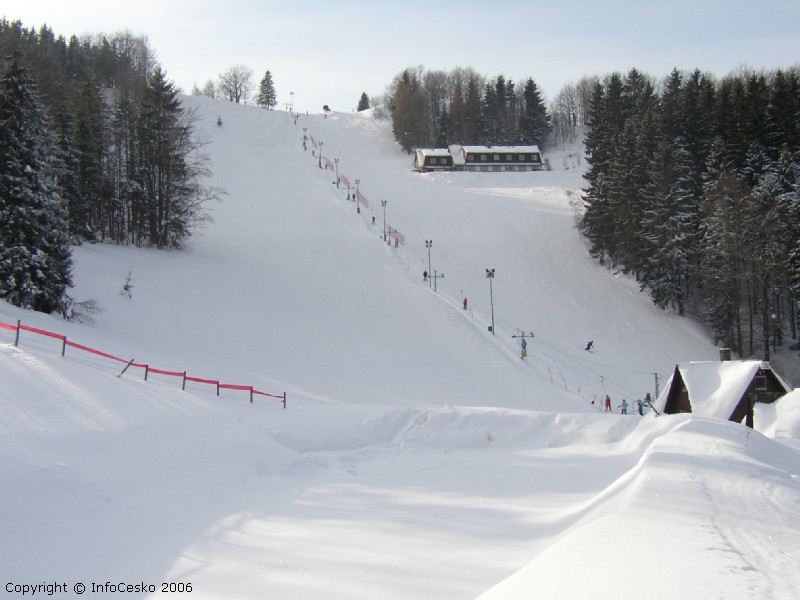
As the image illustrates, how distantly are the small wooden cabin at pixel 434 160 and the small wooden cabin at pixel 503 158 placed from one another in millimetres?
4115

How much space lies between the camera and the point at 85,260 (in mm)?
33125

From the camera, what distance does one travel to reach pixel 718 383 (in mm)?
23453

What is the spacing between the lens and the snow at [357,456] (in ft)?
20.5

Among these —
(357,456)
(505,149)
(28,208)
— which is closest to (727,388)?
(357,456)

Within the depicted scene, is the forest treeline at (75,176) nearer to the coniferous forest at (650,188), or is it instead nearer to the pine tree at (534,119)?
the coniferous forest at (650,188)

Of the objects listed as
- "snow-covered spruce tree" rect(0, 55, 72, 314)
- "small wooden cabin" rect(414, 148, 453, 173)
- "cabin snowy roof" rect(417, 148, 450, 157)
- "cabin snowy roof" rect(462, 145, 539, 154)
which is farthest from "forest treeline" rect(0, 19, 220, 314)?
"cabin snowy roof" rect(462, 145, 539, 154)

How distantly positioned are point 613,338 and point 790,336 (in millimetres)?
13040

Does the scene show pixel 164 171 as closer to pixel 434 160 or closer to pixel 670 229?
pixel 670 229

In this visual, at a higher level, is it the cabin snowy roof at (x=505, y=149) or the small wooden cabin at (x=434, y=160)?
the cabin snowy roof at (x=505, y=149)

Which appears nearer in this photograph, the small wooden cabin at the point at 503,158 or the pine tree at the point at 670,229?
the pine tree at the point at 670,229

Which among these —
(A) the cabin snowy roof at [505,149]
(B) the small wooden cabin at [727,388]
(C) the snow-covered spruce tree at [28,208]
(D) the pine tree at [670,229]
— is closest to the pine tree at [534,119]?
(A) the cabin snowy roof at [505,149]

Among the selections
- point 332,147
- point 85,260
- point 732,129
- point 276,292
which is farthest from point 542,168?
point 85,260

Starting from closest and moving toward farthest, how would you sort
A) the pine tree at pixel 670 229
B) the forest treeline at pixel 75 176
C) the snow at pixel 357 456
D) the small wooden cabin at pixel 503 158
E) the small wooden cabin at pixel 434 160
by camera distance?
1. the snow at pixel 357 456
2. the forest treeline at pixel 75 176
3. the pine tree at pixel 670 229
4. the small wooden cabin at pixel 434 160
5. the small wooden cabin at pixel 503 158

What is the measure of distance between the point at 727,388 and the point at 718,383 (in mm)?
589
